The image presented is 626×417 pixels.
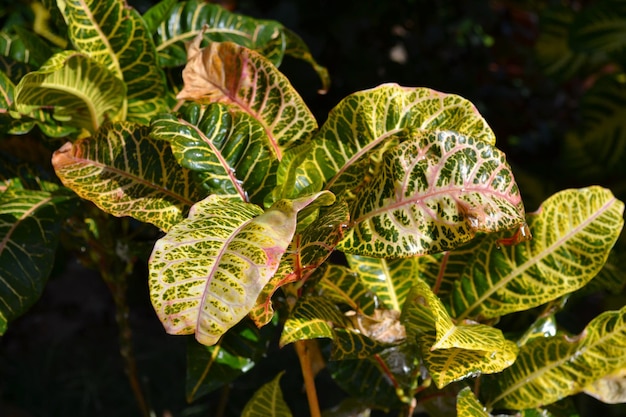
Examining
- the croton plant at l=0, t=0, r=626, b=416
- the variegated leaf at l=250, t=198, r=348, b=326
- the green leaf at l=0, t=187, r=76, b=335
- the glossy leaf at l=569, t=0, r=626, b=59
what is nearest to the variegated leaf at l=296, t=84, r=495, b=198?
the croton plant at l=0, t=0, r=626, b=416

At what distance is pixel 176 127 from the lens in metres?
0.85

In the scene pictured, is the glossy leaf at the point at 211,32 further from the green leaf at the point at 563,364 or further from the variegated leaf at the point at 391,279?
the green leaf at the point at 563,364

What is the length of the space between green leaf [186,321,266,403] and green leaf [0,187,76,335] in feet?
0.71

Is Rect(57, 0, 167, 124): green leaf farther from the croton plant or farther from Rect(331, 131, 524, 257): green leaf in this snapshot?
Rect(331, 131, 524, 257): green leaf

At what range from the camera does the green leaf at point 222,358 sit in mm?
944

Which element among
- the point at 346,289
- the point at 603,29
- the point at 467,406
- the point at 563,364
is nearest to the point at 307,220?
the point at 346,289

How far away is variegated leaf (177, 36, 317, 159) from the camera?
0.86 m

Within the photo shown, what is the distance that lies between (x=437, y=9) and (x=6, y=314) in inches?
54.7

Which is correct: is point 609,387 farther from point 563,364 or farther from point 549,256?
point 549,256

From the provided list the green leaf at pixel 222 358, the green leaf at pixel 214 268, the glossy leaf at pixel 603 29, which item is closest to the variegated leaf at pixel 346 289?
the green leaf at pixel 222 358

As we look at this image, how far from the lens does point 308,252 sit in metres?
0.80

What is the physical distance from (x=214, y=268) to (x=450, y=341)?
0.27 meters

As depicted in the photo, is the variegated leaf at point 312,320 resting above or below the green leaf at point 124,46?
below

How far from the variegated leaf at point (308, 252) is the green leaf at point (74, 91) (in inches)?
14.4
